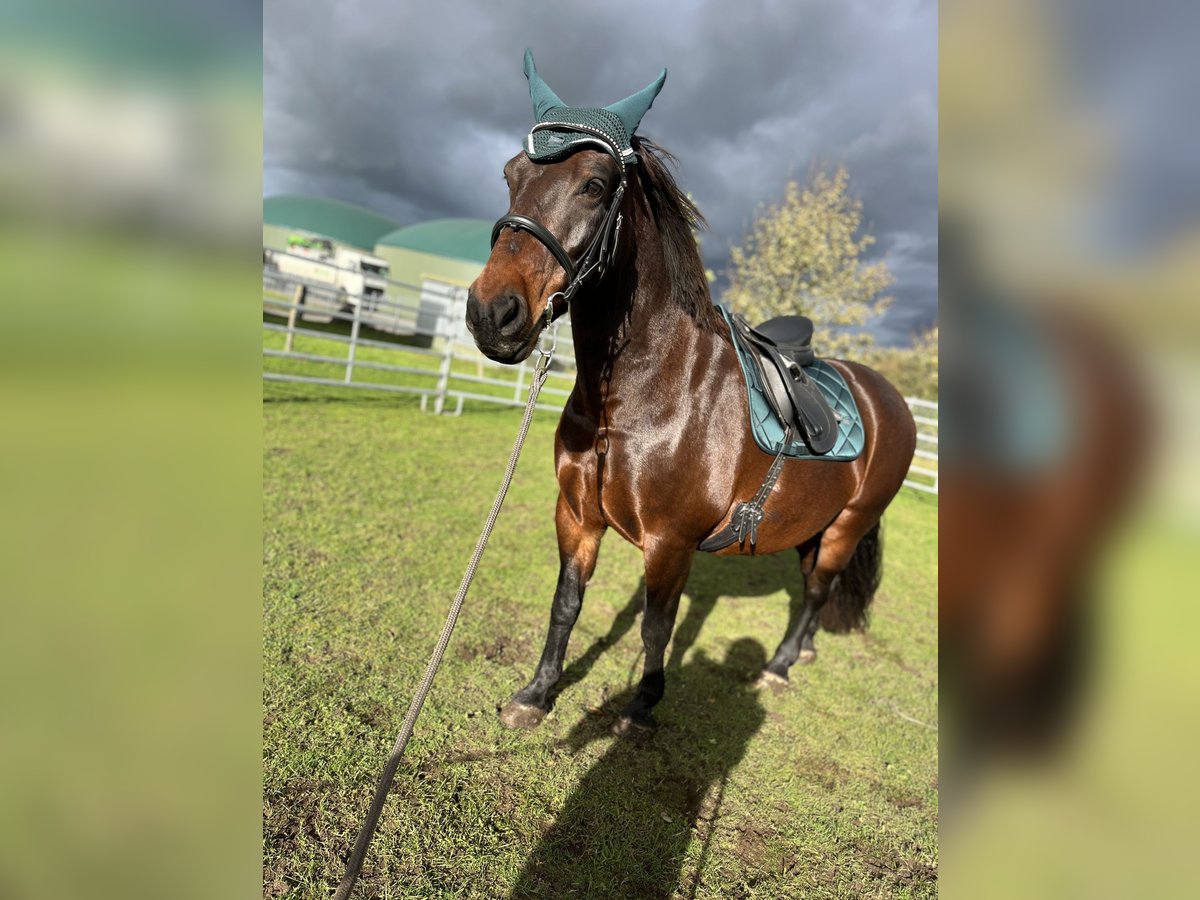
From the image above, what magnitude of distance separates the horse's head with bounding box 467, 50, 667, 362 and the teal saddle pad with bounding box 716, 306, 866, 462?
37.7 inches

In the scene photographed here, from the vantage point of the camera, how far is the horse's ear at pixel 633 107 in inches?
82.3

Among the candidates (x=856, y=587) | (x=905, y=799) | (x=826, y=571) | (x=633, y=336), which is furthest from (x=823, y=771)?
(x=633, y=336)

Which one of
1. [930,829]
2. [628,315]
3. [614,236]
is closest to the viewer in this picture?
[614,236]

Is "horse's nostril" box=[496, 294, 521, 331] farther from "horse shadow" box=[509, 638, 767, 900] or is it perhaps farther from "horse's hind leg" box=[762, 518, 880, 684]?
"horse's hind leg" box=[762, 518, 880, 684]

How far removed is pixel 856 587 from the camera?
415 cm

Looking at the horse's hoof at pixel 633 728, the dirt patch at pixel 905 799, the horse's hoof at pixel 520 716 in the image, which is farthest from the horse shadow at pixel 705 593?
the dirt patch at pixel 905 799

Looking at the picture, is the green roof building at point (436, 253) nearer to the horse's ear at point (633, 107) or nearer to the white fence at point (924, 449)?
the white fence at point (924, 449)

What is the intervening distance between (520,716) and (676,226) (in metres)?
2.21

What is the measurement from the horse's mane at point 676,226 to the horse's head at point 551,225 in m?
0.26

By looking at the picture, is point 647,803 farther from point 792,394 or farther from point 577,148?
point 577,148
